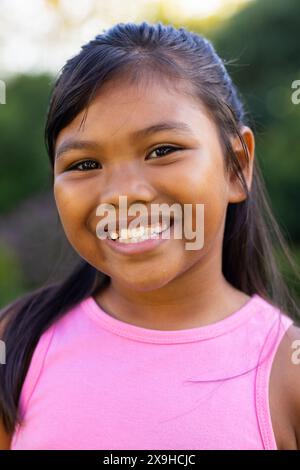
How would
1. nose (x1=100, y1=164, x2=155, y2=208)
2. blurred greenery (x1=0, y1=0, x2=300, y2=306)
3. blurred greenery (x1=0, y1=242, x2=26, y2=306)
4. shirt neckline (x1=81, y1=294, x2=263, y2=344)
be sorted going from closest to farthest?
nose (x1=100, y1=164, x2=155, y2=208) → shirt neckline (x1=81, y1=294, x2=263, y2=344) → blurred greenery (x1=0, y1=242, x2=26, y2=306) → blurred greenery (x1=0, y1=0, x2=300, y2=306)

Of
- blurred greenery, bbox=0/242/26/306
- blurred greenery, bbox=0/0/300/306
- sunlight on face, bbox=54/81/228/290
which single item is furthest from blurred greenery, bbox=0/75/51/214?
sunlight on face, bbox=54/81/228/290

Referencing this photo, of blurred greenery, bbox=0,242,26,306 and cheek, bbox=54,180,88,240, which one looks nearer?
cheek, bbox=54,180,88,240

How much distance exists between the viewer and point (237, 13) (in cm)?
742

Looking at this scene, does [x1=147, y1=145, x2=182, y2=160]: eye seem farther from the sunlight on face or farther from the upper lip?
the upper lip

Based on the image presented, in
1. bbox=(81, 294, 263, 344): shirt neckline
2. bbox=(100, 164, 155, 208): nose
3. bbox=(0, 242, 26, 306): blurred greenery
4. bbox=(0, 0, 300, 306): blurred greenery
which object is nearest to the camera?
bbox=(100, 164, 155, 208): nose

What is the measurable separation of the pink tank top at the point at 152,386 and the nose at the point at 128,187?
1.29 ft

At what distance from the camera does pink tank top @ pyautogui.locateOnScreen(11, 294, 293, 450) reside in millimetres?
1602

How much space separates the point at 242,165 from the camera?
1.86 meters

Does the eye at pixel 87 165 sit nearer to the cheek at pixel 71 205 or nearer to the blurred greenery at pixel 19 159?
the cheek at pixel 71 205

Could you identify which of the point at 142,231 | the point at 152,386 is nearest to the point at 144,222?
the point at 142,231

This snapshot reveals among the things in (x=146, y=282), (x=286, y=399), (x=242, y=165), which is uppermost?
(x=242, y=165)

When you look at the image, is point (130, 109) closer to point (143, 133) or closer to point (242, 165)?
point (143, 133)

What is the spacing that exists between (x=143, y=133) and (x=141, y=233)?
24 cm

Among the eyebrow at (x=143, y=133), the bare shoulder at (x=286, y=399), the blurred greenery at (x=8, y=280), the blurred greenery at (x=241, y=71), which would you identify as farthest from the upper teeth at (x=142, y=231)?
the blurred greenery at (x=241, y=71)
